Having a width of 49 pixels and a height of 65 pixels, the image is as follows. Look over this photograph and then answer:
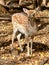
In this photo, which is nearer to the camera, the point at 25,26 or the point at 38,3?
the point at 25,26

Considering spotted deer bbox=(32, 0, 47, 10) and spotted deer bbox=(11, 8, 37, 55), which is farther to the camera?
spotted deer bbox=(32, 0, 47, 10)

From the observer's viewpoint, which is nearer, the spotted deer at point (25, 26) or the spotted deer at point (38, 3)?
the spotted deer at point (25, 26)

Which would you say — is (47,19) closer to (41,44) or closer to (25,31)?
(41,44)

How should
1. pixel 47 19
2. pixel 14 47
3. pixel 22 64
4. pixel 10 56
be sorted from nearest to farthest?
pixel 22 64, pixel 10 56, pixel 14 47, pixel 47 19

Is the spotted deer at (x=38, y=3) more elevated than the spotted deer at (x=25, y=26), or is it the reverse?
the spotted deer at (x=25, y=26)

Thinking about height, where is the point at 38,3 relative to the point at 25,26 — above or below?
below

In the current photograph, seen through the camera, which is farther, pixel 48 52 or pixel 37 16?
pixel 37 16

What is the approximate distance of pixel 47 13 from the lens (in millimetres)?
10117

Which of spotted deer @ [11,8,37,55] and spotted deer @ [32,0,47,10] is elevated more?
spotted deer @ [11,8,37,55]

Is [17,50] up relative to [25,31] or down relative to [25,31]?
down

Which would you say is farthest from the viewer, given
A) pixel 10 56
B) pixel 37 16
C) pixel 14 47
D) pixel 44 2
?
pixel 44 2

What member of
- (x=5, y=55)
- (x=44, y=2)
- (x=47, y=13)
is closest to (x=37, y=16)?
(x=47, y=13)

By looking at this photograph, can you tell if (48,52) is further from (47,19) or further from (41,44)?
(47,19)

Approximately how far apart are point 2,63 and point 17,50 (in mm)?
738
